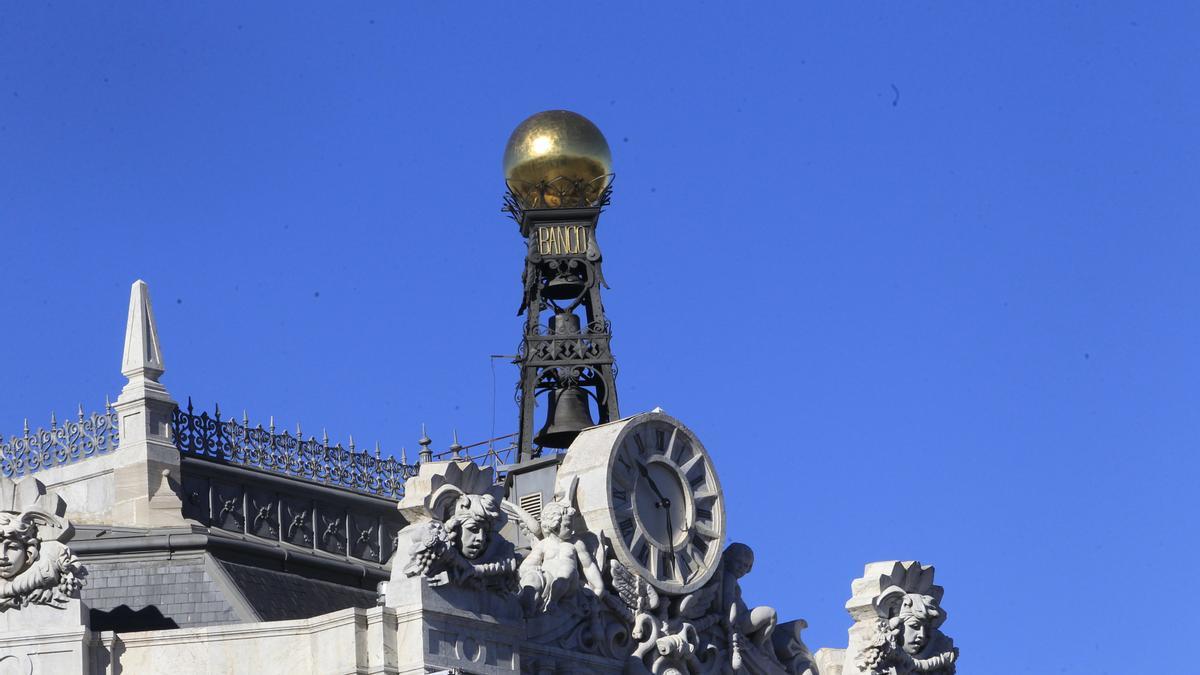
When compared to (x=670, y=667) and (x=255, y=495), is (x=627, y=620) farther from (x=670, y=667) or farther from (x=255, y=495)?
(x=255, y=495)

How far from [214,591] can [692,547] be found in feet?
23.9

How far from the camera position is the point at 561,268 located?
5656cm

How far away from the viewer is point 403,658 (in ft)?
122

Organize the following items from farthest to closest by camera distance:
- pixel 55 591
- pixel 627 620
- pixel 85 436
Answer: pixel 85 436
pixel 627 620
pixel 55 591

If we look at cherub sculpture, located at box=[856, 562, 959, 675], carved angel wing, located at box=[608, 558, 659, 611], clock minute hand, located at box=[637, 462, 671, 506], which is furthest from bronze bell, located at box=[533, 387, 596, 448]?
carved angel wing, located at box=[608, 558, 659, 611]

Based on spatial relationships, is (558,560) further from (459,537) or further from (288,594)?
(288,594)

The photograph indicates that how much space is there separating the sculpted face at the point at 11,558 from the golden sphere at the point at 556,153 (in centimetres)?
2228

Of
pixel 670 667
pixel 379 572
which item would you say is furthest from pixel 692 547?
pixel 379 572

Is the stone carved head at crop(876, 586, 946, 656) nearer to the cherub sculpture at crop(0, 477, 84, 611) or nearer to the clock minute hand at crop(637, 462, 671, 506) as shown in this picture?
the clock minute hand at crop(637, 462, 671, 506)

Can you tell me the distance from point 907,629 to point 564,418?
11456 millimetres

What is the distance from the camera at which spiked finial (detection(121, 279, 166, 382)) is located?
44.8m

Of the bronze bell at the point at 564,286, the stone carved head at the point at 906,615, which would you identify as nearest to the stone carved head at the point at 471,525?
the stone carved head at the point at 906,615

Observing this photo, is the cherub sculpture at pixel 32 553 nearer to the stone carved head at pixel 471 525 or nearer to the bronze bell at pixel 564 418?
the stone carved head at pixel 471 525

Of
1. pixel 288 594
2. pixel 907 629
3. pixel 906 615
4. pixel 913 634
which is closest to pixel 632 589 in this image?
pixel 288 594
